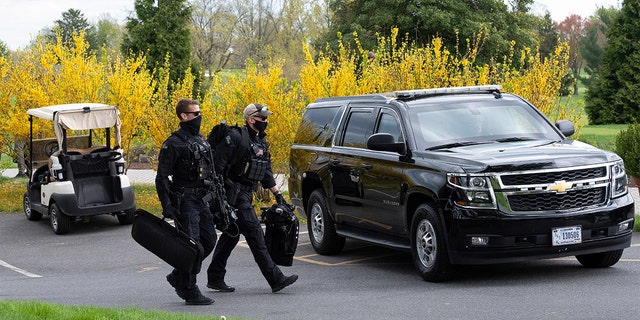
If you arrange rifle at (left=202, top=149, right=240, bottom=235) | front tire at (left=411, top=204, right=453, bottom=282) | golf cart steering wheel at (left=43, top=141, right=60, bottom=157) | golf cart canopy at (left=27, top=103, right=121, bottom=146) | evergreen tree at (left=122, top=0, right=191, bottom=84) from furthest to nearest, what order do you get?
evergreen tree at (left=122, top=0, right=191, bottom=84) → golf cart steering wheel at (left=43, top=141, right=60, bottom=157) → golf cart canopy at (left=27, top=103, right=121, bottom=146) → front tire at (left=411, top=204, right=453, bottom=282) → rifle at (left=202, top=149, right=240, bottom=235)

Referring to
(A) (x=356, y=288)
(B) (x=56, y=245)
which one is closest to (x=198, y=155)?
(A) (x=356, y=288)

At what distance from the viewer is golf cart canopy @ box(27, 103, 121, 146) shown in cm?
1769

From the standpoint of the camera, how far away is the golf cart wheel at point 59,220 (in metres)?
16.9

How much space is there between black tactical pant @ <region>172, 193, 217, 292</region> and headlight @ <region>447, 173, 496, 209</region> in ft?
7.77

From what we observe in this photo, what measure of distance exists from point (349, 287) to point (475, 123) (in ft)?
7.58

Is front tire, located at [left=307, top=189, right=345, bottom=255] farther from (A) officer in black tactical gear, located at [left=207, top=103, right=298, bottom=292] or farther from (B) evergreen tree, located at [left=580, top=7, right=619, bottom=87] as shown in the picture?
(B) evergreen tree, located at [left=580, top=7, right=619, bottom=87]

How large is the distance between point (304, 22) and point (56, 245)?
5105 cm

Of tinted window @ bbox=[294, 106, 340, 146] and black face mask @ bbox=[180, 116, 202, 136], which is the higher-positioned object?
black face mask @ bbox=[180, 116, 202, 136]

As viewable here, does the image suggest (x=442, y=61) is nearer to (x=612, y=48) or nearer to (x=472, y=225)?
(x=472, y=225)

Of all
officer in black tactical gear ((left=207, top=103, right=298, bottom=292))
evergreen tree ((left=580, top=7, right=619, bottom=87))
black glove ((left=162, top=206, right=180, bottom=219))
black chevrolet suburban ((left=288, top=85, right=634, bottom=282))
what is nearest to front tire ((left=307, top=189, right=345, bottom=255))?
black chevrolet suburban ((left=288, top=85, right=634, bottom=282))

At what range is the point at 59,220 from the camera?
664 inches

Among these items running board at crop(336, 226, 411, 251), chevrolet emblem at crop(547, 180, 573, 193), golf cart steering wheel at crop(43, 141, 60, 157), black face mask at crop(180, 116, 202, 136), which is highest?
black face mask at crop(180, 116, 202, 136)

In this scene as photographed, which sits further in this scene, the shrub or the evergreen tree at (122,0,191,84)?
the evergreen tree at (122,0,191,84)

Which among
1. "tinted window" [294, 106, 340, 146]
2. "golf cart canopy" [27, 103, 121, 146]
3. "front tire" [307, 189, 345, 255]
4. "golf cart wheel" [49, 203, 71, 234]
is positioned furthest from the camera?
"golf cart canopy" [27, 103, 121, 146]
